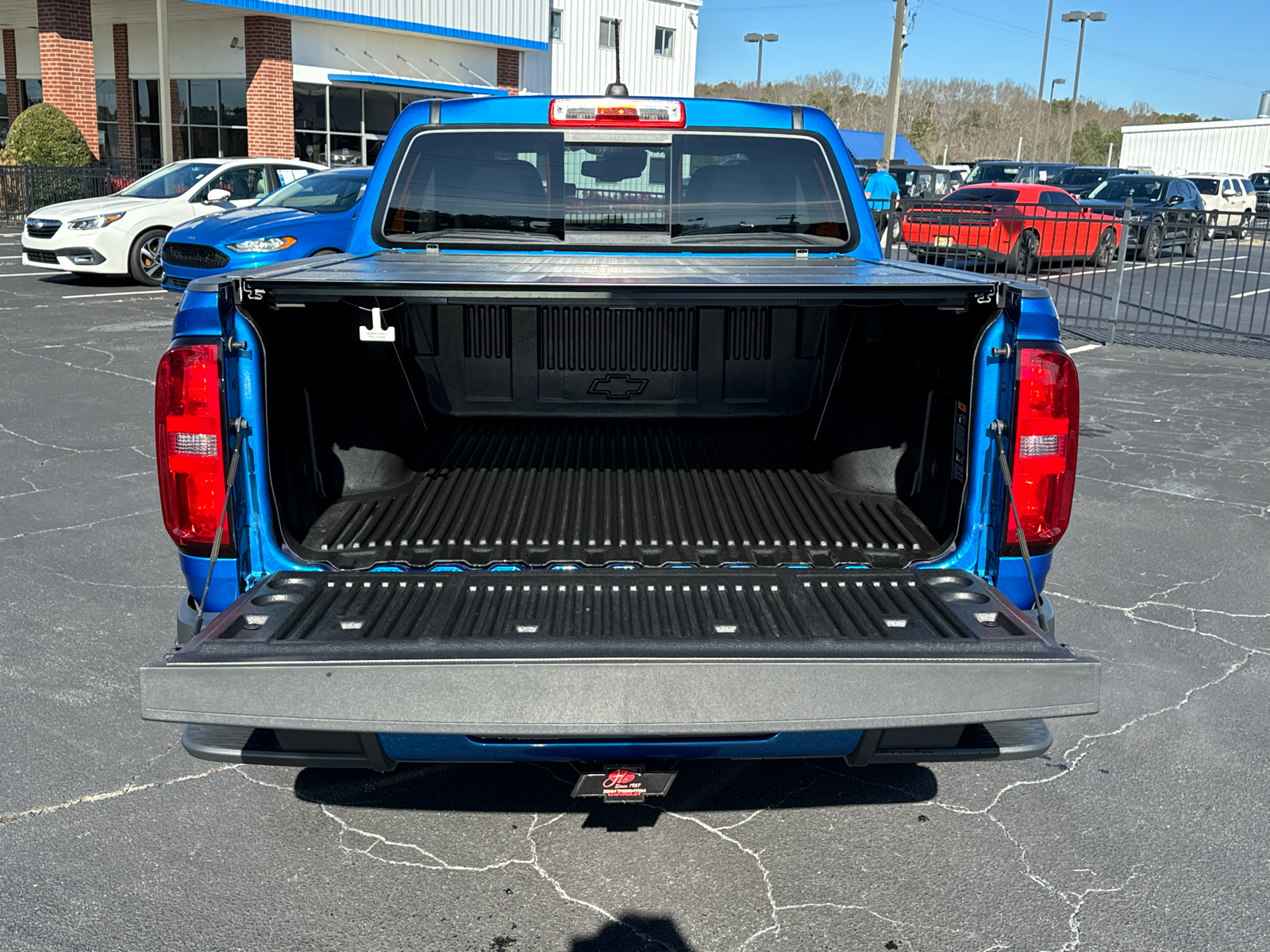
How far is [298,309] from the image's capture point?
3.15 metres

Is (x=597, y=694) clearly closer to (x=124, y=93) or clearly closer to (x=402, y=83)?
(x=402, y=83)

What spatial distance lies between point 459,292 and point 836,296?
0.92 m

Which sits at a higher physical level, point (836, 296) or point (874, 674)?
point (836, 296)

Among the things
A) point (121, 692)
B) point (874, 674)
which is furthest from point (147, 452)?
point (874, 674)

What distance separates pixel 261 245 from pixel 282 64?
17.7 m

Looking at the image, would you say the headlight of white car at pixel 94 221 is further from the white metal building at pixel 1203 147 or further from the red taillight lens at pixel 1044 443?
the white metal building at pixel 1203 147

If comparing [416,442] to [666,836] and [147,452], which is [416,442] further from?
[147,452]

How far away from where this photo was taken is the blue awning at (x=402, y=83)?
28250 mm

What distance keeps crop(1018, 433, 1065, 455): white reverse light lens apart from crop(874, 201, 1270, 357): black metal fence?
8.34 meters

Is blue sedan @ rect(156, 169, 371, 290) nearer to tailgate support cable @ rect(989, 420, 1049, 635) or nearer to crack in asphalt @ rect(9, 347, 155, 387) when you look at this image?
crack in asphalt @ rect(9, 347, 155, 387)

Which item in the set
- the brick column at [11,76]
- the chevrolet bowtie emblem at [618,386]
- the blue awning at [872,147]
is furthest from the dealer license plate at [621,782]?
the brick column at [11,76]

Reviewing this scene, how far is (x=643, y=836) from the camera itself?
3.14 meters

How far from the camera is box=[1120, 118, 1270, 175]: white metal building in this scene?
62375 mm

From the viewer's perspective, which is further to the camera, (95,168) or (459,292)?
(95,168)
